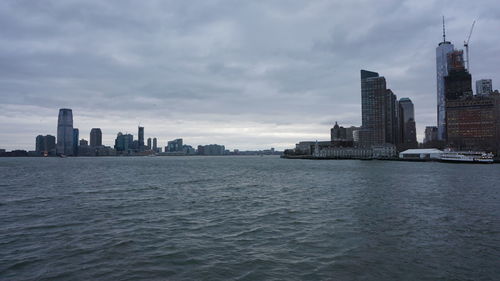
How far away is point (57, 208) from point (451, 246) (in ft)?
105

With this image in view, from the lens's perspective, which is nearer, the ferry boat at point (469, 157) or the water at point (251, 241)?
the water at point (251, 241)

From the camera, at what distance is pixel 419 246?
55.3 feet

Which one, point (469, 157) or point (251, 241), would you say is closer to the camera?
point (251, 241)

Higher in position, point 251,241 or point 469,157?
point 469,157

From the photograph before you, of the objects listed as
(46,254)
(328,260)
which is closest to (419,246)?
(328,260)

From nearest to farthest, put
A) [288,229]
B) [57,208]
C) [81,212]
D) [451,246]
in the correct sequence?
[451,246] → [288,229] → [81,212] → [57,208]

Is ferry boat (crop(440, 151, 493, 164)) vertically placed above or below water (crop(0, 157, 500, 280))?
above

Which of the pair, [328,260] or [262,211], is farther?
[262,211]

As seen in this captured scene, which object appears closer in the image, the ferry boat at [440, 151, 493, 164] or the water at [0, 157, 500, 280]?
the water at [0, 157, 500, 280]

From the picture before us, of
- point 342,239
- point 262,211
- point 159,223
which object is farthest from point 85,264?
point 262,211

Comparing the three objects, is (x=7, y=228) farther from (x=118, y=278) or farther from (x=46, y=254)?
(x=118, y=278)

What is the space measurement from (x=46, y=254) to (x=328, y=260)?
1425 centimetres

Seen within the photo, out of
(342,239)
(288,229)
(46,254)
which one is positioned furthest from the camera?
(288,229)

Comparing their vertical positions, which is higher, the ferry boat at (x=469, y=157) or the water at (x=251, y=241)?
the ferry boat at (x=469, y=157)
